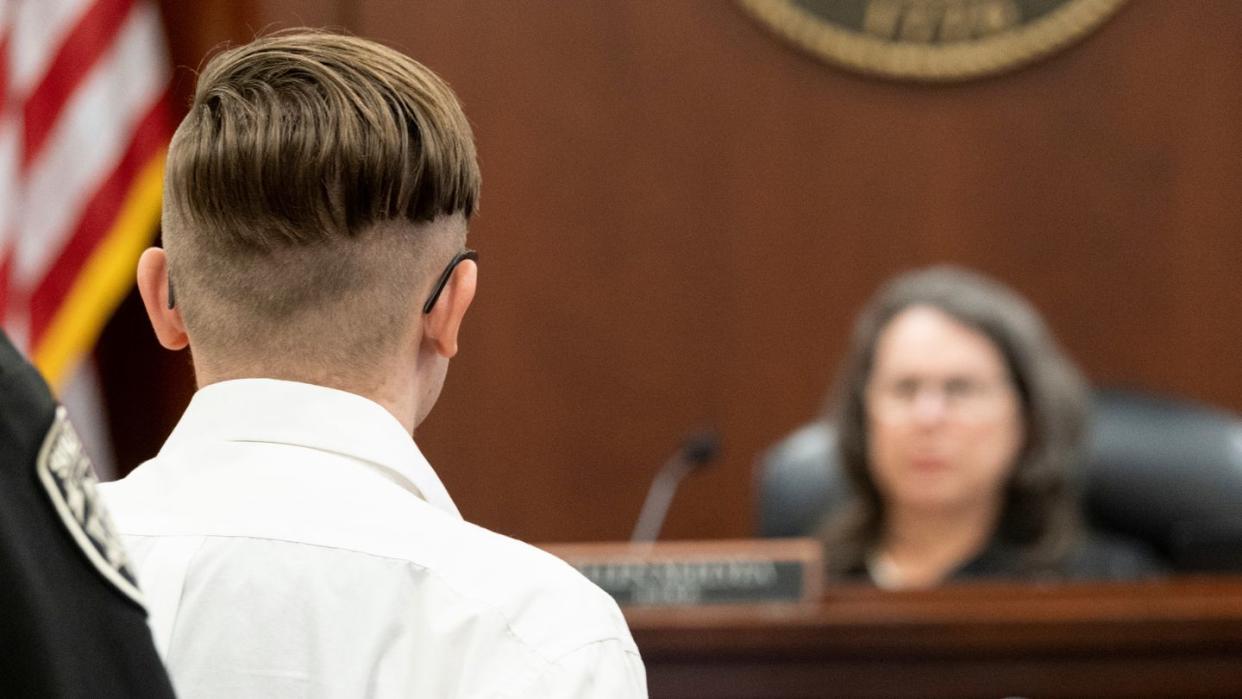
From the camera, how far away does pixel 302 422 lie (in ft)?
3.43

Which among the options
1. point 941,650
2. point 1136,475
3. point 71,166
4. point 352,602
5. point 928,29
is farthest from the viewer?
point 928,29

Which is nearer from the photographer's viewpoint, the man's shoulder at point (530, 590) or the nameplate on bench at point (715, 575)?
the man's shoulder at point (530, 590)

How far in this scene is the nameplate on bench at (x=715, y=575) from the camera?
8.27 ft

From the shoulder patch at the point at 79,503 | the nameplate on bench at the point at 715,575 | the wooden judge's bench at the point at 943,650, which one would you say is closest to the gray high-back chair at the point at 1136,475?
the wooden judge's bench at the point at 943,650

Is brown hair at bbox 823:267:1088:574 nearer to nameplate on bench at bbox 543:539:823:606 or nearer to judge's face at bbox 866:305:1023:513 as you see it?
judge's face at bbox 866:305:1023:513

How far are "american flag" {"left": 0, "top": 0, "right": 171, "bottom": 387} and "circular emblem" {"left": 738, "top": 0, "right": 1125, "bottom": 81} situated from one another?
1.68 metres

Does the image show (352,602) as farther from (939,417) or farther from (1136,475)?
(1136,475)

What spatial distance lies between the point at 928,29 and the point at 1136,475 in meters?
1.48

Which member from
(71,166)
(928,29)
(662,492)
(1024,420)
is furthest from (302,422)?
(928,29)

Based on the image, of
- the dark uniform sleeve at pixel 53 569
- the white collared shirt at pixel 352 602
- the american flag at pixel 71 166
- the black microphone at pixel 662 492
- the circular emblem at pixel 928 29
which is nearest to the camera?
the dark uniform sleeve at pixel 53 569

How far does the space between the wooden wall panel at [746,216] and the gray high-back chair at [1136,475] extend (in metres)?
0.93

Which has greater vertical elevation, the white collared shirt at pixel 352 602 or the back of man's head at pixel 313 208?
the back of man's head at pixel 313 208

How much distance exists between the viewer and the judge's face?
3.19m

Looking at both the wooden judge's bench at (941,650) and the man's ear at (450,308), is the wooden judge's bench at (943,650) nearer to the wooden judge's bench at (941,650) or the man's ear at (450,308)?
the wooden judge's bench at (941,650)
